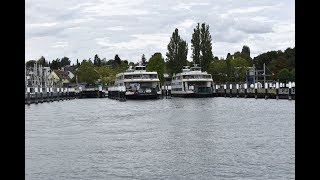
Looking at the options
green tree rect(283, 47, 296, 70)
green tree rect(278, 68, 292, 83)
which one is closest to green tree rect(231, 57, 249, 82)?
green tree rect(283, 47, 296, 70)

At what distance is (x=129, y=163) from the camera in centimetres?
2112

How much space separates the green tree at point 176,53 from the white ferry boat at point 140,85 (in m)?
25.9

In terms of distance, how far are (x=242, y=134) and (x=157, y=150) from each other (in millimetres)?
8836

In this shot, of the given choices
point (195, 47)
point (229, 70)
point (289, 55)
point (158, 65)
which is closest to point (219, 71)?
point (229, 70)

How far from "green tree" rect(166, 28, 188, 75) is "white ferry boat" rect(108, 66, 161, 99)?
84.9ft

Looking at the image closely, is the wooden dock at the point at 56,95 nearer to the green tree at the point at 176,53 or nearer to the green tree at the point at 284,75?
the green tree at the point at 176,53

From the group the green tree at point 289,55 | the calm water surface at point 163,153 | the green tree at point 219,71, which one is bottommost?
the calm water surface at point 163,153

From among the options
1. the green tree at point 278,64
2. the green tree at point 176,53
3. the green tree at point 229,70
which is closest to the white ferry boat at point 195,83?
the green tree at point 176,53

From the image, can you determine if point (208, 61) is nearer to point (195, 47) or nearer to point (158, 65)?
point (195, 47)

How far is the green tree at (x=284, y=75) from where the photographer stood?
5536 inches

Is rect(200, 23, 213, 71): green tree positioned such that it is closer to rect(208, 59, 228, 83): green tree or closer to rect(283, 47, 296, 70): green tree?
rect(208, 59, 228, 83): green tree

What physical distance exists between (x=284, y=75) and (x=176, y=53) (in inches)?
1196

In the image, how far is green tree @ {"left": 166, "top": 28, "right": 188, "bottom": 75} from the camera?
454ft
